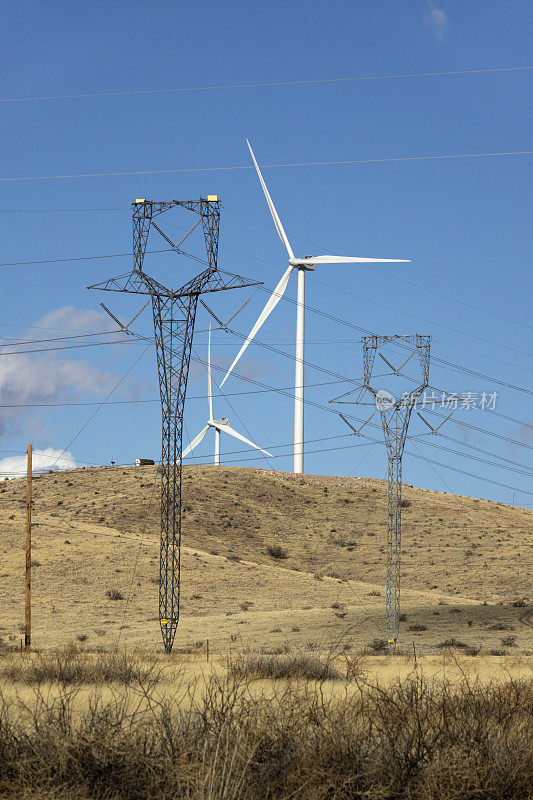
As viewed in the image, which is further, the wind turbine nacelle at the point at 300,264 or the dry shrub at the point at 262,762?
the wind turbine nacelle at the point at 300,264

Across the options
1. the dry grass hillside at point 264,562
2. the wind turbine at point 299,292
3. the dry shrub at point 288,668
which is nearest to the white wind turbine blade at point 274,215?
the wind turbine at point 299,292

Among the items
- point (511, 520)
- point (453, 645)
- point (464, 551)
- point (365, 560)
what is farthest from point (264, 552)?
point (453, 645)

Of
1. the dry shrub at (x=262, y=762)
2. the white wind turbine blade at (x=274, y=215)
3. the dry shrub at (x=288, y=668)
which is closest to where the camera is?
the dry shrub at (x=262, y=762)

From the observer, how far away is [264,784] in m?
12.8

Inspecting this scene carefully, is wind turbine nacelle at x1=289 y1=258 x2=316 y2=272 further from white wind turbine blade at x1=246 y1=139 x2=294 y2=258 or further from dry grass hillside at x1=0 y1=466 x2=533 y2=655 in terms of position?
dry grass hillside at x1=0 y1=466 x2=533 y2=655

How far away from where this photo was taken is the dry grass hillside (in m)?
63.4

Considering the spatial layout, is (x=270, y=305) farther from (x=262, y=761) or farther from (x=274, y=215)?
(x=262, y=761)

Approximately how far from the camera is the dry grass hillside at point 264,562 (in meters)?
63.4

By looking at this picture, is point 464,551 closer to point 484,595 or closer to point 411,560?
point 411,560

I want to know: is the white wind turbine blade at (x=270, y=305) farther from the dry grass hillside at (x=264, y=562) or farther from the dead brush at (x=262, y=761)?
the dead brush at (x=262, y=761)

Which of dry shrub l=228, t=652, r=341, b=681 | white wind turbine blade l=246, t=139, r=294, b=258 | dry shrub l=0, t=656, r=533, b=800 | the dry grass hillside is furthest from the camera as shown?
white wind turbine blade l=246, t=139, r=294, b=258

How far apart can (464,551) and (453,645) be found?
6100cm

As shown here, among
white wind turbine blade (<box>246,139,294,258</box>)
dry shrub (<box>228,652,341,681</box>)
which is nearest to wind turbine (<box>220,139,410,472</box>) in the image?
white wind turbine blade (<box>246,139,294,258</box>)

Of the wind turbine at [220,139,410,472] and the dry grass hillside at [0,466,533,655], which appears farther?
the wind turbine at [220,139,410,472]
